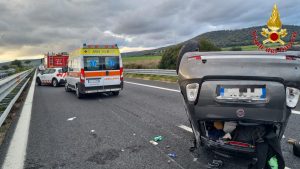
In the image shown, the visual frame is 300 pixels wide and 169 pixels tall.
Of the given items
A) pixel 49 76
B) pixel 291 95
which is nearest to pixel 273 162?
pixel 291 95

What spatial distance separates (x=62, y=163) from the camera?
4.41 metres

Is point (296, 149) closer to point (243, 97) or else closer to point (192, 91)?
point (243, 97)

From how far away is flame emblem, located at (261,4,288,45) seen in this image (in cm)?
458

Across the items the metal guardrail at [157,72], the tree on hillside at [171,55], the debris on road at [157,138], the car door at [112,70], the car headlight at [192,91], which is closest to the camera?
the car headlight at [192,91]

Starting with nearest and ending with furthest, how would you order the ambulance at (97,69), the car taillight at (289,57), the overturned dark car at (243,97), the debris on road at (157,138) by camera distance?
the overturned dark car at (243,97)
the car taillight at (289,57)
the debris on road at (157,138)
the ambulance at (97,69)

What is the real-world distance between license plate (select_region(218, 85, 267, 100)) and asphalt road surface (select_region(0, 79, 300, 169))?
1.12m

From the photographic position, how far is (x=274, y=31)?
4758mm

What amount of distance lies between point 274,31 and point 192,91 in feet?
6.73

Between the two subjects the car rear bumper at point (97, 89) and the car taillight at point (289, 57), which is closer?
the car taillight at point (289, 57)

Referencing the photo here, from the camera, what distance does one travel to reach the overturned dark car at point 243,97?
3.41m

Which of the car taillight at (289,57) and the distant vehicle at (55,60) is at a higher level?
the distant vehicle at (55,60)

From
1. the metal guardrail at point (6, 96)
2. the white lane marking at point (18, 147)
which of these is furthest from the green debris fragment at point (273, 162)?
the metal guardrail at point (6, 96)

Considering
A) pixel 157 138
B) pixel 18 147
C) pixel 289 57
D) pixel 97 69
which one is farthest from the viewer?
pixel 97 69

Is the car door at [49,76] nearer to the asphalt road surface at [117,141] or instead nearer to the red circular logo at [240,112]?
the asphalt road surface at [117,141]
